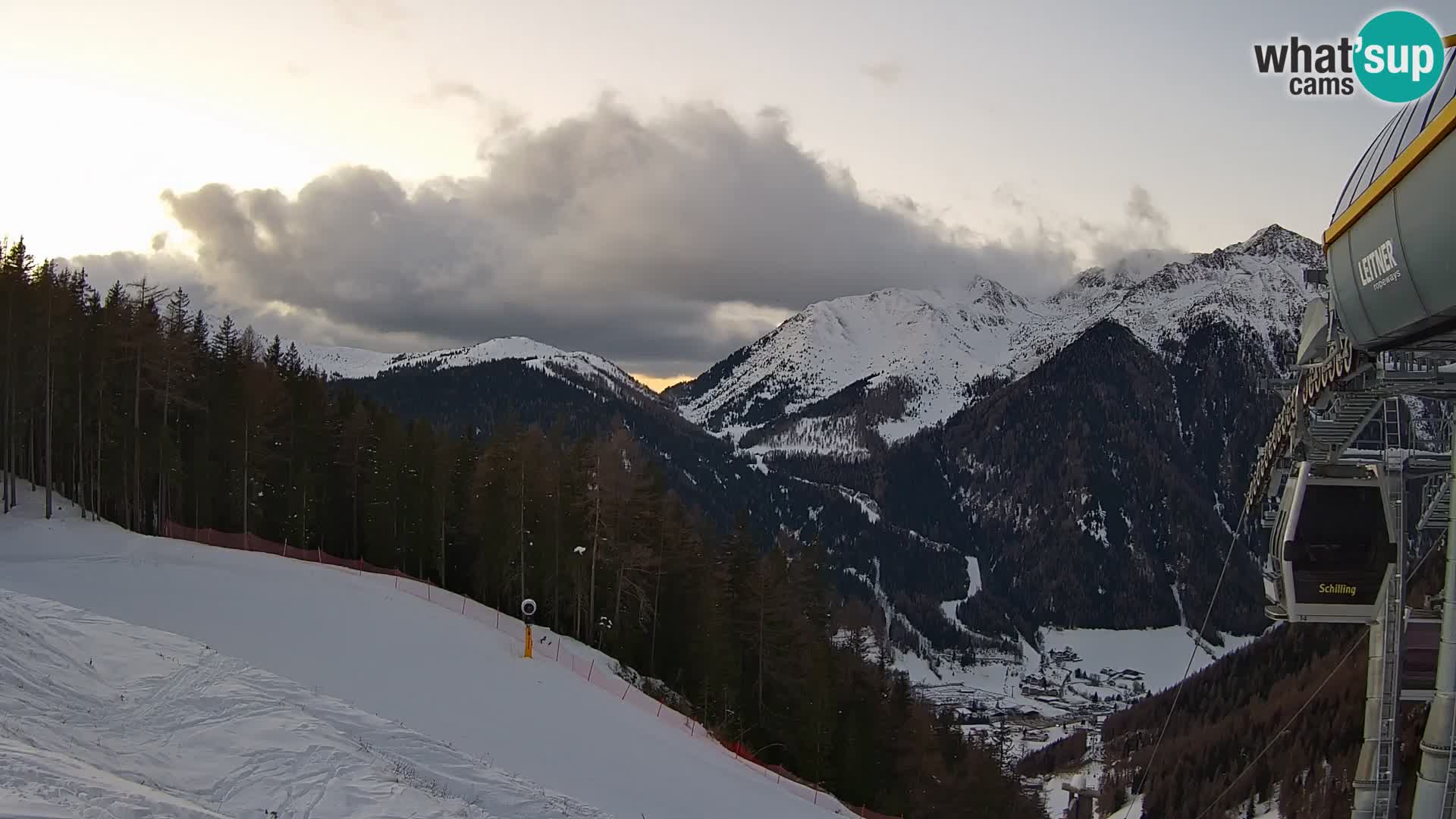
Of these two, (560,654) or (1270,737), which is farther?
(1270,737)

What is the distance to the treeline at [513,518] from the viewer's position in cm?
3650

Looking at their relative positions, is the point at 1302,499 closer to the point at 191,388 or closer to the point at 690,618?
the point at 690,618

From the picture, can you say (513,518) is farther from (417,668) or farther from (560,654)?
(417,668)

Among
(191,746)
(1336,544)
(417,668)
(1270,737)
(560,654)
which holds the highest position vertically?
(1336,544)

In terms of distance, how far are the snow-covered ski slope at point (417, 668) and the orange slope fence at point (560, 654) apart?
3.97ft

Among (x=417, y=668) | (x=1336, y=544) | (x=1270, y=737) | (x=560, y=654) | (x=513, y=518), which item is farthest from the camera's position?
(x=1270, y=737)

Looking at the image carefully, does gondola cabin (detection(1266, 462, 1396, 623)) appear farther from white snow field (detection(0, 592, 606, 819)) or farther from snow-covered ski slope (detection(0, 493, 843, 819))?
white snow field (detection(0, 592, 606, 819))

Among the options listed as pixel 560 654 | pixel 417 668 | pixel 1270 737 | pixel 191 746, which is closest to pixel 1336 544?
pixel 191 746

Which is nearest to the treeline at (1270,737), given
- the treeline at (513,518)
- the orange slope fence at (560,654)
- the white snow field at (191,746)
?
the treeline at (513,518)

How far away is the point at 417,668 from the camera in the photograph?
21.1 meters

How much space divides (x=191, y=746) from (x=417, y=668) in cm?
938

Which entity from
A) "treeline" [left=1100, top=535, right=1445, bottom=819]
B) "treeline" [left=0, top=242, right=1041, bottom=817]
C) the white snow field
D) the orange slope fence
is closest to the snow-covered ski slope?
the white snow field

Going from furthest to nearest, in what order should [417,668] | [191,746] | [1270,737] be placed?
1. [1270,737]
2. [417,668]
3. [191,746]

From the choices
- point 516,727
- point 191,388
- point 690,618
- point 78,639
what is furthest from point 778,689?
point 191,388
